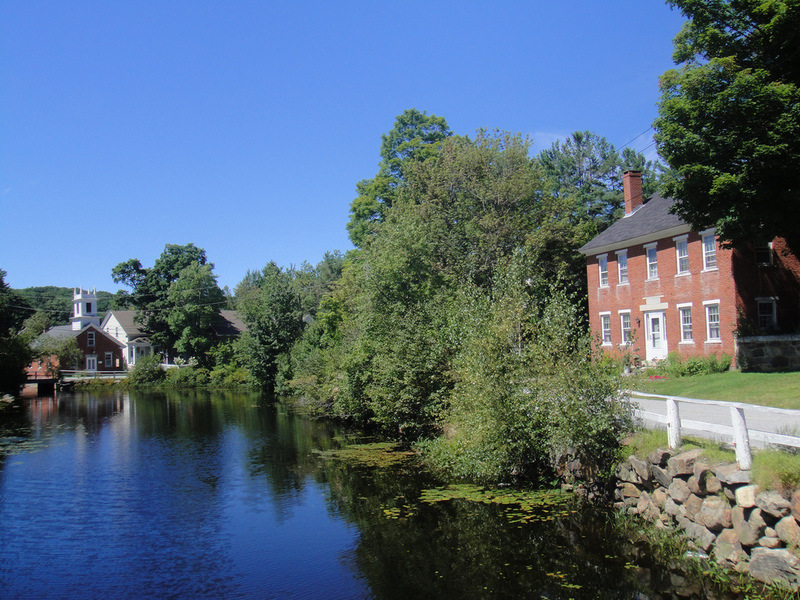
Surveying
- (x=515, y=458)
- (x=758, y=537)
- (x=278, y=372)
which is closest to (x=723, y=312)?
(x=515, y=458)

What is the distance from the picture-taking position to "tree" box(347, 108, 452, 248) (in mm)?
42500

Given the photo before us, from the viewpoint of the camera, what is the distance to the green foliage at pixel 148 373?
63281mm

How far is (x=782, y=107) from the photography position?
60.8 feet

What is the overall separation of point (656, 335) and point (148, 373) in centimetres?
5244

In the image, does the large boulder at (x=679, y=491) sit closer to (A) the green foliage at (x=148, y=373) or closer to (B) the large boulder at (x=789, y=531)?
(B) the large boulder at (x=789, y=531)

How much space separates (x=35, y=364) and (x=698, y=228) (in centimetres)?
7516

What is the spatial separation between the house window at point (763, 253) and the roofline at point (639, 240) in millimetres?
2888

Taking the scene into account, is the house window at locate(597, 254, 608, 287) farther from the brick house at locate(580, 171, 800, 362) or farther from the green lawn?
the green lawn

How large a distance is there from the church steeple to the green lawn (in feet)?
233

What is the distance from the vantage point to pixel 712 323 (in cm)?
2675

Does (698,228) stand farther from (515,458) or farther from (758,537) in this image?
(758,537)

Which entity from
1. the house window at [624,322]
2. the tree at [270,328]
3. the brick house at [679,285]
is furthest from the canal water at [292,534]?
the tree at [270,328]

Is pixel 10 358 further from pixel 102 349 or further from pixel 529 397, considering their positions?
pixel 529 397

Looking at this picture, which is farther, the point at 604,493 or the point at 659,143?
the point at 659,143
